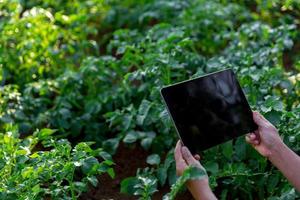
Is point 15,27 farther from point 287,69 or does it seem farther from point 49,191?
point 287,69

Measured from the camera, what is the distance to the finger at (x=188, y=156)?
1797 mm

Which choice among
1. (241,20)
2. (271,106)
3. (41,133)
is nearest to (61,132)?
(41,133)

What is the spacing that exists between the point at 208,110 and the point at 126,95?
1.05 metres

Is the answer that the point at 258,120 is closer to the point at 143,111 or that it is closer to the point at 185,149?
the point at 185,149

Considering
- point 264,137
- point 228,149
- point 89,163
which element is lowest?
point 228,149

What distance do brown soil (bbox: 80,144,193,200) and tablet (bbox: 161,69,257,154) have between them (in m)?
0.62

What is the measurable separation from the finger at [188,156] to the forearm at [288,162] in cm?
31

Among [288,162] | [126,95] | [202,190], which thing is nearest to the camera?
[202,190]

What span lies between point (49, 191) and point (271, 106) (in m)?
0.91

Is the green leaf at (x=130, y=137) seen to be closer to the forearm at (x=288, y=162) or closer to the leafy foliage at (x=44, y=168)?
the leafy foliage at (x=44, y=168)

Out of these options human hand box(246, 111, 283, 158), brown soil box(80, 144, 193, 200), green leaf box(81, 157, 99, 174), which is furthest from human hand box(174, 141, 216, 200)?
brown soil box(80, 144, 193, 200)

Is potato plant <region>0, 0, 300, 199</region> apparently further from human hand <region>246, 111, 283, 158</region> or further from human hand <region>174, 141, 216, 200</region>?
human hand <region>246, 111, 283, 158</region>

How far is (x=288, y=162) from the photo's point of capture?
1.90 m

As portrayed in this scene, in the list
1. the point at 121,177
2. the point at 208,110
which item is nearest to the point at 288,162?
the point at 208,110
